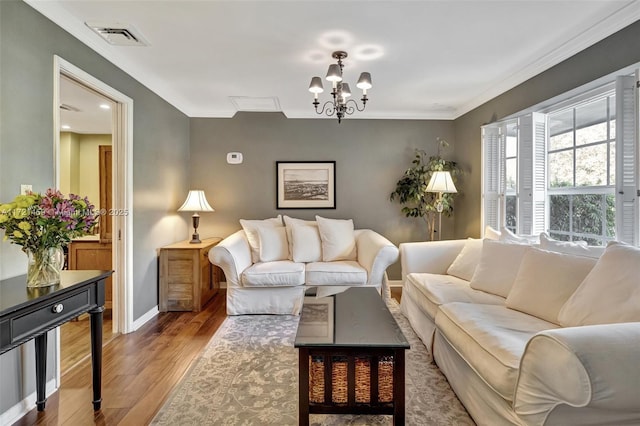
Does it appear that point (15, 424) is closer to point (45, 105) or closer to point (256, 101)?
point (45, 105)

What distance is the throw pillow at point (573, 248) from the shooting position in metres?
2.04

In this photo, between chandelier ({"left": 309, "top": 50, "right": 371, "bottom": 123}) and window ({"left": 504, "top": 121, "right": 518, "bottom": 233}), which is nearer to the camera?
chandelier ({"left": 309, "top": 50, "right": 371, "bottom": 123})

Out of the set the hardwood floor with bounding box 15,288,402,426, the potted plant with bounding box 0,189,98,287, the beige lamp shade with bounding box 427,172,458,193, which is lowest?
the hardwood floor with bounding box 15,288,402,426

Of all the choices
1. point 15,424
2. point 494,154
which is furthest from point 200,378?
point 494,154

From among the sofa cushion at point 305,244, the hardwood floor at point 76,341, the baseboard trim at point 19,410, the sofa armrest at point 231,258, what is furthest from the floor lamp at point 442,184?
the baseboard trim at point 19,410

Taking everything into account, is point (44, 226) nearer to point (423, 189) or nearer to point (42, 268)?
point (42, 268)

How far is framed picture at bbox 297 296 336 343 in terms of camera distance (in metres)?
1.72

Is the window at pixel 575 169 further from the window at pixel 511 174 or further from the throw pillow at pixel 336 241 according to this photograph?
the throw pillow at pixel 336 241

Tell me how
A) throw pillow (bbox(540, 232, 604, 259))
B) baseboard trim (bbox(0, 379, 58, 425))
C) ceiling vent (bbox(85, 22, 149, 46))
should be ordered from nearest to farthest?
baseboard trim (bbox(0, 379, 58, 425))
throw pillow (bbox(540, 232, 604, 259))
ceiling vent (bbox(85, 22, 149, 46))

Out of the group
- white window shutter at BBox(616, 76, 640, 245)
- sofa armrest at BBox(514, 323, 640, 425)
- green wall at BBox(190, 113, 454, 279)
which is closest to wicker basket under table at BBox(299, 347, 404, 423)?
sofa armrest at BBox(514, 323, 640, 425)

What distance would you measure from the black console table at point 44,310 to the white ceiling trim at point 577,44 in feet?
11.7

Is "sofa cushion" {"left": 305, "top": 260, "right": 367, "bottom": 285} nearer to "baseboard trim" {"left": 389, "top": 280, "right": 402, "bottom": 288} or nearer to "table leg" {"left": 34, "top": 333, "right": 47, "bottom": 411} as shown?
"baseboard trim" {"left": 389, "top": 280, "right": 402, "bottom": 288}

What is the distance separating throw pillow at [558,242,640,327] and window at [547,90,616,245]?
0.83 metres

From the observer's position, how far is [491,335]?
170 centimetres
